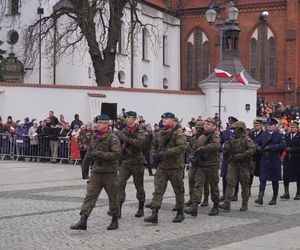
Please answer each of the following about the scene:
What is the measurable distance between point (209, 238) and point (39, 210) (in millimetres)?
4079

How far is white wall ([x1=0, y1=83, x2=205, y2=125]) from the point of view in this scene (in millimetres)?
29984

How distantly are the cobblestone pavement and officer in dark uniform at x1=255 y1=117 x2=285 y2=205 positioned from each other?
55cm

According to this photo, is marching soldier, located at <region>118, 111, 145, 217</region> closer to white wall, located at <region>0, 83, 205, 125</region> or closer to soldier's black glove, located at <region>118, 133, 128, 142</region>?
soldier's black glove, located at <region>118, 133, 128, 142</region>

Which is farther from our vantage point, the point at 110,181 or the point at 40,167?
the point at 40,167

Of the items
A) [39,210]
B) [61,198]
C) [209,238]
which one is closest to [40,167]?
[61,198]

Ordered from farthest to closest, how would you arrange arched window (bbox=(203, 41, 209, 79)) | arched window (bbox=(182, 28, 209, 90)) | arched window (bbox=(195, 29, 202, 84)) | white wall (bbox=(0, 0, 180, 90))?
1. arched window (bbox=(195, 29, 202, 84))
2. arched window (bbox=(182, 28, 209, 90))
3. arched window (bbox=(203, 41, 209, 79))
4. white wall (bbox=(0, 0, 180, 90))

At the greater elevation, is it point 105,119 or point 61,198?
point 105,119

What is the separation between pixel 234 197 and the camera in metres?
15.1

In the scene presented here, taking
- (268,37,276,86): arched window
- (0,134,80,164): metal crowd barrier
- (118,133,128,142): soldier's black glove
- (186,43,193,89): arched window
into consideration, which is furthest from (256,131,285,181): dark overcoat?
(186,43,193,89): arched window

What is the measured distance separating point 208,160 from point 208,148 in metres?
0.30

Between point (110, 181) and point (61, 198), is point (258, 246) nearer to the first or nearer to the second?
point (110, 181)

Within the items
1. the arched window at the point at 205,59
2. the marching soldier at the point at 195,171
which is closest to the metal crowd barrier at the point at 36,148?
the marching soldier at the point at 195,171

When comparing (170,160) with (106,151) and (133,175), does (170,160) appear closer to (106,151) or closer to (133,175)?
(133,175)

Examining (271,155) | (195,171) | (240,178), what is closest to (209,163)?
(195,171)
